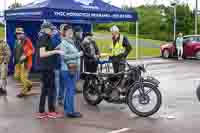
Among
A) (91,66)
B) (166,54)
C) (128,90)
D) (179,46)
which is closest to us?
(128,90)

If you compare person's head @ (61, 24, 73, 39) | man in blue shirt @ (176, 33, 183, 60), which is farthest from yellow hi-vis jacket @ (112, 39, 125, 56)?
man in blue shirt @ (176, 33, 183, 60)

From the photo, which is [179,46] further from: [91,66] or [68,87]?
[68,87]

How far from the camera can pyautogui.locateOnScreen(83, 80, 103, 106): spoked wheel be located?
11075 mm

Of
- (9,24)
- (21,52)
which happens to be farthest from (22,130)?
(9,24)

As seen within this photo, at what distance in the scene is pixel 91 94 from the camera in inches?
445

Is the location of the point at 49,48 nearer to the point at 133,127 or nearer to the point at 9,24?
the point at 133,127

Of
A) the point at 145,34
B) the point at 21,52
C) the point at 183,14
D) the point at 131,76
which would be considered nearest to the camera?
the point at 131,76

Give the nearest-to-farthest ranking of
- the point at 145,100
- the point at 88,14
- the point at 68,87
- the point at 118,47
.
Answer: the point at 68,87 < the point at 145,100 < the point at 118,47 < the point at 88,14

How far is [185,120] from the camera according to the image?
9367 millimetres

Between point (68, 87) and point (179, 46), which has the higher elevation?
point (179, 46)

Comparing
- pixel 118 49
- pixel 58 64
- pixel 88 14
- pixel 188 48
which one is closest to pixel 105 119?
pixel 58 64

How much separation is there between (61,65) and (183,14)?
46329 mm

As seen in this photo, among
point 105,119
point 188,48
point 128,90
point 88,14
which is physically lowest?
point 105,119

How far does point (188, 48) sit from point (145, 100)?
68.6ft
